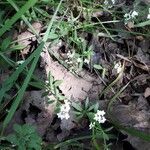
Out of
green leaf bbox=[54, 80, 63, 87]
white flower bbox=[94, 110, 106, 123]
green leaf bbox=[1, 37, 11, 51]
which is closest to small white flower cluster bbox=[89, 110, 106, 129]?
white flower bbox=[94, 110, 106, 123]

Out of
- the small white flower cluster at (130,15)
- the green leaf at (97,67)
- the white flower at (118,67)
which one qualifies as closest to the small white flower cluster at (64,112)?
the green leaf at (97,67)

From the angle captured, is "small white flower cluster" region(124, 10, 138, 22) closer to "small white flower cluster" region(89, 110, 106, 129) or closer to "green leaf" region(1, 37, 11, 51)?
"small white flower cluster" region(89, 110, 106, 129)

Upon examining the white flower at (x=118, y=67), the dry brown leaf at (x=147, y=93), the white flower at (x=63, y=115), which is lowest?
the dry brown leaf at (x=147, y=93)

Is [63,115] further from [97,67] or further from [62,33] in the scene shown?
[62,33]

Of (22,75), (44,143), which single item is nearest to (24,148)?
(44,143)

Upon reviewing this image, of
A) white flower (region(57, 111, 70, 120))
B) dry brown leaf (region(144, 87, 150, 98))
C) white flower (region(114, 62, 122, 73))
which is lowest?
dry brown leaf (region(144, 87, 150, 98))

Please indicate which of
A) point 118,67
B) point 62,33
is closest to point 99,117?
A: point 118,67

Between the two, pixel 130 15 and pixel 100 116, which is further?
pixel 130 15

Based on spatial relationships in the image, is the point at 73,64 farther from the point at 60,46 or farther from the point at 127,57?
the point at 127,57

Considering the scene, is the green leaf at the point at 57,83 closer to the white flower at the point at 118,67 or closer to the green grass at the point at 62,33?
the green grass at the point at 62,33

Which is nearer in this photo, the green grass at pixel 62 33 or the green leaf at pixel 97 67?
the green grass at pixel 62 33

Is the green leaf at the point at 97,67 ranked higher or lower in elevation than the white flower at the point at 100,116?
higher

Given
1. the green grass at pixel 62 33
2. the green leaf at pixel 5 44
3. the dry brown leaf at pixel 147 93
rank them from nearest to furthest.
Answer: the green grass at pixel 62 33
the green leaf at pixel 5 44
the dry brown leaf at pixel 147 93
